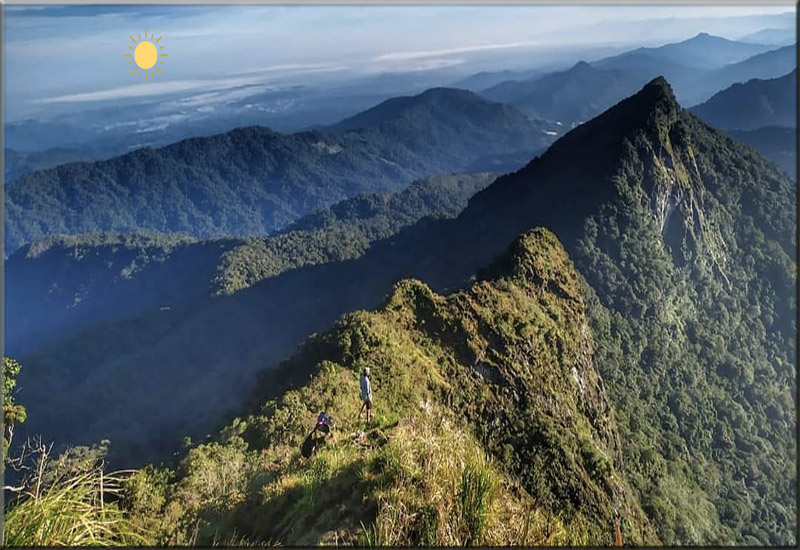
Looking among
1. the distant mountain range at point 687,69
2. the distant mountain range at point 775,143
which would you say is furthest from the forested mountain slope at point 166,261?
the distant mountain range at point 775,143

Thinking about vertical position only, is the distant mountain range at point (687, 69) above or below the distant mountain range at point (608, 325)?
above

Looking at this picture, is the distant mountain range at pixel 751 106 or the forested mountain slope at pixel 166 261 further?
the distant mountain range at pixel 751 106

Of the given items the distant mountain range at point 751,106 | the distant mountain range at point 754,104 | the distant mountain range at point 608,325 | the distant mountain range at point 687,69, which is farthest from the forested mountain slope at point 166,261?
the distant mountain range at point 754,104

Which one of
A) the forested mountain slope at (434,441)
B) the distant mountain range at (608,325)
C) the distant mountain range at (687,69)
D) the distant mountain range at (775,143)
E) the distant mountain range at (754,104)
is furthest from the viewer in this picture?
the distant mountain range at (754,104)

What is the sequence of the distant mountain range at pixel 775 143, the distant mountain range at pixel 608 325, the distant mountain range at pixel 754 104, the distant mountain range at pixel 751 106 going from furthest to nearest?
the distant mountain range at pixel 754 104 → the distant mountain range at pixel 751 106 → the distant mountain range at pixel 775 143 → the distant mountain range at pixel 608 325

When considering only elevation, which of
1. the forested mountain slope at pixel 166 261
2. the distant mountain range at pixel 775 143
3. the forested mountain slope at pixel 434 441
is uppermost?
the forested mountain slope at pixel 434 441

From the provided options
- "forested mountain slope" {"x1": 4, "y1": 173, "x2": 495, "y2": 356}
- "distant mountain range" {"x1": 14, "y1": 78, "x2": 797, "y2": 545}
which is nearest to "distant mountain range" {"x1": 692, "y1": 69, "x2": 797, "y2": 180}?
"forested mountain slope" {"x1": 4, "y1": 173, "x2": 495, "y2": 356}

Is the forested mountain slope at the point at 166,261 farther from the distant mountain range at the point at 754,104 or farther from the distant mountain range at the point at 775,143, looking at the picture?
the distant mountain range at the point at 754,104

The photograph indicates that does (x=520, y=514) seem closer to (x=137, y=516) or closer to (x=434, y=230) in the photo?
(x=137, y=516)
